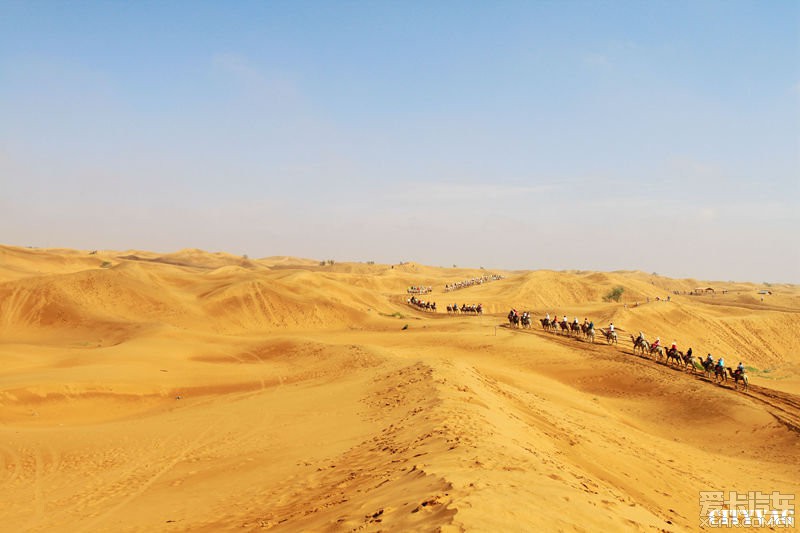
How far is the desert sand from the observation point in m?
8.77

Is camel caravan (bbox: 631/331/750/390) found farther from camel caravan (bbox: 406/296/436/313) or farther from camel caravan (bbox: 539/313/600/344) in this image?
camel caravan (bbox: 406/296/436/313)

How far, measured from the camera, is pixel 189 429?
18297mm

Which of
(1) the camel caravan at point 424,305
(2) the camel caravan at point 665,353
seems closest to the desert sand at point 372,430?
(2) the camel caravan at point 665,353

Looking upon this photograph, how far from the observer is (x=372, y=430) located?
1451cm

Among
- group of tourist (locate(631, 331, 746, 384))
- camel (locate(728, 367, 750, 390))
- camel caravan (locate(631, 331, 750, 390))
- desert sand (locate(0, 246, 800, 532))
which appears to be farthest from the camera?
camel caravan (locate(631, 331, 750, 390))

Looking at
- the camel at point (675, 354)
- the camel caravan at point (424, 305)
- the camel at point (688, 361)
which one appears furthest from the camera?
the camel caravan at point (424, 305)

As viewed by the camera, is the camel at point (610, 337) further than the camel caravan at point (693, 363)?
Yes

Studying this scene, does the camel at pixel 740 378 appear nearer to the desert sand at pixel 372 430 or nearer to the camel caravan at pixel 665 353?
the camel caravan at pixel 665 353

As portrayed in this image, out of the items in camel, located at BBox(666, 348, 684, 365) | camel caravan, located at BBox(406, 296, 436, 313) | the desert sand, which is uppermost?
camel caravan, located at BBox(406, 296, 436, 313)

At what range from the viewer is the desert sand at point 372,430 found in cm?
877

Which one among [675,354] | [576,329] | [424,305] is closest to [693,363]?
[675,354]

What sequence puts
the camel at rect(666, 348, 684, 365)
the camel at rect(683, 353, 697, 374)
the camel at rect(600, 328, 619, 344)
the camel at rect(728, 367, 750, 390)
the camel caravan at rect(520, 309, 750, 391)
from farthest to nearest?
the camel at rect(600, 328, 619, 344)
the camel at rect(666, 348, 684, 365)
the camel at rect(683, 353, 697, 374)
the camel caravan at rect(520, 309, 750, 391)
the camel at rect(728, 367, 750, 390)

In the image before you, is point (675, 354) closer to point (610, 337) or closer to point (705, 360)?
point (705, 360)

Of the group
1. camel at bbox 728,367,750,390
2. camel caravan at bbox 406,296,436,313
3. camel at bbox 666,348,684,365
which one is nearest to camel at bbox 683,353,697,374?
camel at bbox 666,348,684,365
